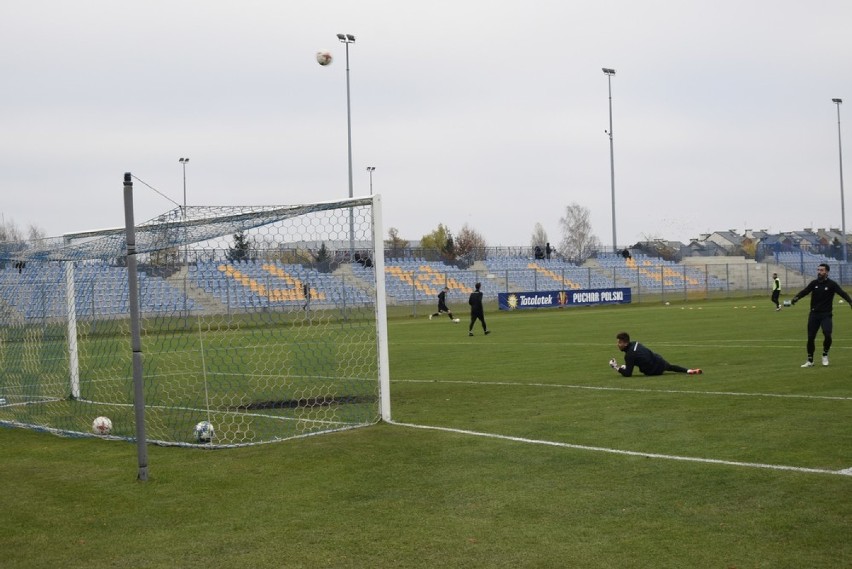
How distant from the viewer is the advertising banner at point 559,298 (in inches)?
2090

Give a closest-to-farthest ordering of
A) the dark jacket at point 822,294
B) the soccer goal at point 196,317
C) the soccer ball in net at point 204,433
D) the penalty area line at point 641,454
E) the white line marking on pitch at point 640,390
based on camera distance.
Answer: the penalty area line at point 641,454
the soccer ball in net at point 204,433
the soccer goal at point 196,317
the white line marking on pitch at point 640,390
the dark jacket at point 822,294

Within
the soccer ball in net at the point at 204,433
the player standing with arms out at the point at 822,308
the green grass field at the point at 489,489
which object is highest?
the player standing with arms out at the point at 822,308

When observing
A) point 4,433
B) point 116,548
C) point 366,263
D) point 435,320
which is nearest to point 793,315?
point 435,320

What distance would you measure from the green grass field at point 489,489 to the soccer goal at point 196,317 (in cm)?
107

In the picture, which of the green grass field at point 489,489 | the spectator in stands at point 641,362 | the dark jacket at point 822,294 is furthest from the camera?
the dark jacket at point 822,294

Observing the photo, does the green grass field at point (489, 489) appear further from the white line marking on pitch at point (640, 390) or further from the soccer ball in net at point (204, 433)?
the soccer ball in net at point (204, 433)

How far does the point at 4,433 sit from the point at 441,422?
6.31 metres

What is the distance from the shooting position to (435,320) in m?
45.8

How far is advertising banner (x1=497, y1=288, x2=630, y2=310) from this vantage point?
174 feet

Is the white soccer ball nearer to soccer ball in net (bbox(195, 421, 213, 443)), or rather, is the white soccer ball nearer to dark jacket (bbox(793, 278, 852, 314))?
soccer ball in net (bbox(195, 421, 213, 443))

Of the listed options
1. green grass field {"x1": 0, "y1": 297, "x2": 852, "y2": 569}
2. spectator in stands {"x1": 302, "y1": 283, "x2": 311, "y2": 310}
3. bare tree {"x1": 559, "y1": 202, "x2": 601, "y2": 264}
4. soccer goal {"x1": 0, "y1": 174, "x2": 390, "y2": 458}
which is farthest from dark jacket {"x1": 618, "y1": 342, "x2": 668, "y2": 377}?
bare tree {"x1": 559, "y1": 202, "x2": 601, "y2": 264}

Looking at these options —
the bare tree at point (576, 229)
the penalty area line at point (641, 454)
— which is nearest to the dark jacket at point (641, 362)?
the penalty area line at point (641, 454)

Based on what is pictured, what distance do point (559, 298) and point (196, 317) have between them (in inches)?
1504

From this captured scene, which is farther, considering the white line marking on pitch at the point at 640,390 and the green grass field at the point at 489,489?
the white line marking on pitch at the point at 640,390
